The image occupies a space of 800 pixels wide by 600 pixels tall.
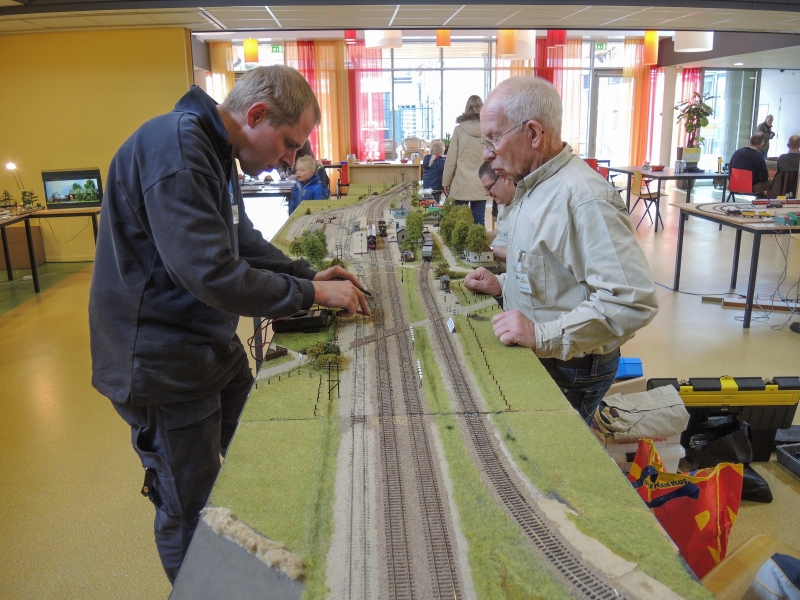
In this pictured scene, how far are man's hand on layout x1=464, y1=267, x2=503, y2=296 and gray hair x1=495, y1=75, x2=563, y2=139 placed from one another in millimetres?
964

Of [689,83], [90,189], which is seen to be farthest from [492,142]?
[689,83]

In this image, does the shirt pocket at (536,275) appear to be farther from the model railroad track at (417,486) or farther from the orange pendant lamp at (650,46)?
the orange pendant lamp at (650,46)

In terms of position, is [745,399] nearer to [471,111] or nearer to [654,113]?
[471,111]

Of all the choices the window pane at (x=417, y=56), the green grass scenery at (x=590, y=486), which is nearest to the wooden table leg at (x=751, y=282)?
the green grass scenery at (x=590, y=486)

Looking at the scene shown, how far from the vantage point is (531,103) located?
2.32 meters

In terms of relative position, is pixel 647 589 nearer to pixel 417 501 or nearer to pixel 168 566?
pixel 417 501

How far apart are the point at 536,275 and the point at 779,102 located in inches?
802

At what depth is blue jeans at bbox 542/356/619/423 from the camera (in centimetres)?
252

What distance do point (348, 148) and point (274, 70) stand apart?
16.4m

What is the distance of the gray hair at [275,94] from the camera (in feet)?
6.50

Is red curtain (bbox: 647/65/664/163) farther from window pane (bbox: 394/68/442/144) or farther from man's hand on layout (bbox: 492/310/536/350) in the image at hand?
man's hand on layout (bbox: 492/310/536/350)

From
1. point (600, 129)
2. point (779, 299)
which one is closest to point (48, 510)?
point (779, 299)

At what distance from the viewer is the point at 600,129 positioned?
19.3 metres

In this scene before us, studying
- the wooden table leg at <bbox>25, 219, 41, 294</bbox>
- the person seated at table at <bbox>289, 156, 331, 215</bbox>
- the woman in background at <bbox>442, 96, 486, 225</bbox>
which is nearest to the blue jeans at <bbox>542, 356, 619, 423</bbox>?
the woman in background at <bbox>442, 96, 486, 225</bbox>
